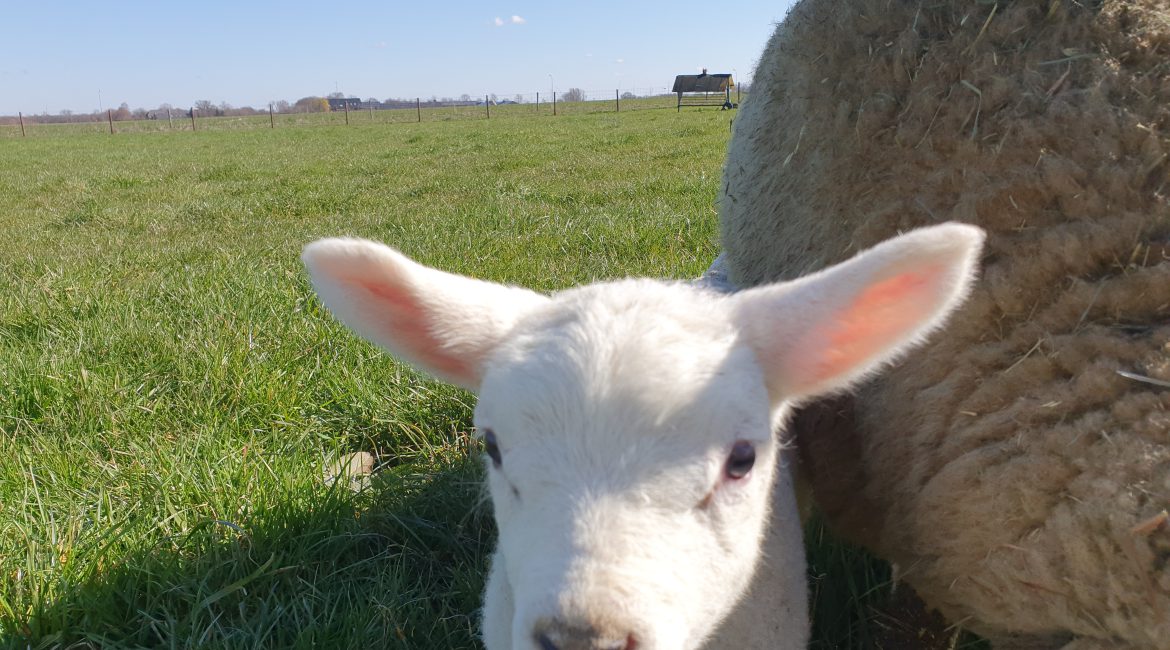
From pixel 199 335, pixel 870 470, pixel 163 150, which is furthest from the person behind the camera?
pixel 163 150

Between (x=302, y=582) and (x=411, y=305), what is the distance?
1.22 metres

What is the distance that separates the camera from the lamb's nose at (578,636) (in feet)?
4.77

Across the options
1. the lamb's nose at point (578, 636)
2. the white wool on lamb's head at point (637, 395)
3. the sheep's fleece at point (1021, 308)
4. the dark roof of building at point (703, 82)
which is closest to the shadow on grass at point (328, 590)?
the sheep's fleece at point (1021, 308)

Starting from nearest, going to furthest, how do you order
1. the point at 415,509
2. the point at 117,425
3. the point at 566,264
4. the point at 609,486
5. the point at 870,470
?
the point at 609,486, the point at 870,470, the point at 415,509, the point at 117,425, the point at 566,264

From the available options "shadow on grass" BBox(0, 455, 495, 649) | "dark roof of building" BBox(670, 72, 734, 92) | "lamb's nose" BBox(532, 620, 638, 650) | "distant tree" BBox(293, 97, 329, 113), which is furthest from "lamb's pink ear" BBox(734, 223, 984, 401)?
"distant tree" BBox(293, 97, 329, 113)

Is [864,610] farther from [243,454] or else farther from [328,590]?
[243,454]

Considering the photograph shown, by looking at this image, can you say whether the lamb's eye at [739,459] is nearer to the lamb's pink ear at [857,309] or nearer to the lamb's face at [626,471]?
the lamb's face at [626,471]

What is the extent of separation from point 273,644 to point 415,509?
2.53ft

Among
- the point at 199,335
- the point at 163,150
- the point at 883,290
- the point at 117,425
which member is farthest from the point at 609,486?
the point at 163,150

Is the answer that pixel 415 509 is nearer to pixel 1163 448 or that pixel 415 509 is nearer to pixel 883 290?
pixel 883 290

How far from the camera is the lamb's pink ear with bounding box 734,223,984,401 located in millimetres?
1654

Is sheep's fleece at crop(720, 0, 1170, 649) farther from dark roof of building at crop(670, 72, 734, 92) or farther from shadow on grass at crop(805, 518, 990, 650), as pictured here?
dark roof of building at crop(670, 72, 734, 92)

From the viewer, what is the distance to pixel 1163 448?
5.32 ft

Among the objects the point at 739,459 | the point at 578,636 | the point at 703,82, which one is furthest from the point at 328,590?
the point at 703,82
